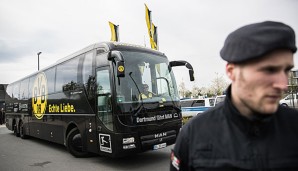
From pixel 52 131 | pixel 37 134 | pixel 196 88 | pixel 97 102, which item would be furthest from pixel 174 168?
pixel 196 88

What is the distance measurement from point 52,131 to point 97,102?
12.3 ft

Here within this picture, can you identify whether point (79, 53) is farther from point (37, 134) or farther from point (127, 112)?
point (37, 134)

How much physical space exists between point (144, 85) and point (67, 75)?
320cm

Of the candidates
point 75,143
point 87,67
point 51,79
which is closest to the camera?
point 87,67

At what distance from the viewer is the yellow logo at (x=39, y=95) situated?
11.1m

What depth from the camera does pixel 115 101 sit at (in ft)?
22.0

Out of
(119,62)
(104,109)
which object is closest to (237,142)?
(119,62)

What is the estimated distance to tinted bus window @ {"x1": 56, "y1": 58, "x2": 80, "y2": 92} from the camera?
8680 millimetres

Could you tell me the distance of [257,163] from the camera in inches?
56.7

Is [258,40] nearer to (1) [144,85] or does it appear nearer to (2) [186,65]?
(1) [144,85]

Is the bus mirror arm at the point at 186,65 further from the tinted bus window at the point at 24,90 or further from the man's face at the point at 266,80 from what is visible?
the tinted bus window at the point at 24,90

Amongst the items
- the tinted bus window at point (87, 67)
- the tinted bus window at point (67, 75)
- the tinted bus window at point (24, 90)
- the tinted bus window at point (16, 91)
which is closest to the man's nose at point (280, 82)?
the tinted bus window at point (87, 67)

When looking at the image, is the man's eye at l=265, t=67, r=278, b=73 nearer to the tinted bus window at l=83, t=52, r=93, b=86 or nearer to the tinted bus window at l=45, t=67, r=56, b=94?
the tinted bus window at l=83, t=52, r=93, b=86

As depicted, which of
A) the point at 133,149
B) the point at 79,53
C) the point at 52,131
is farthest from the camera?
the point at 52,131
